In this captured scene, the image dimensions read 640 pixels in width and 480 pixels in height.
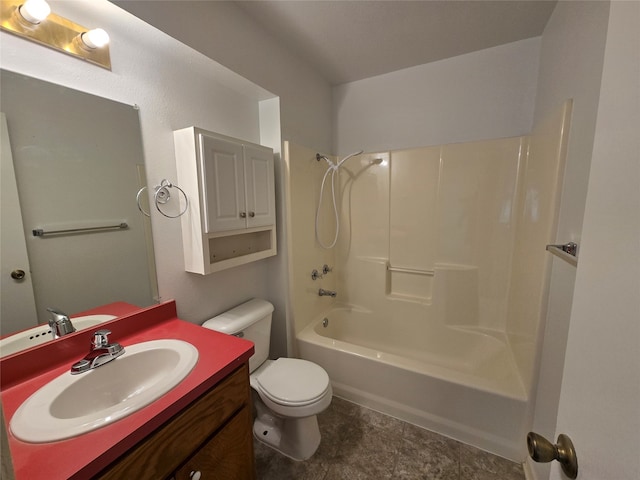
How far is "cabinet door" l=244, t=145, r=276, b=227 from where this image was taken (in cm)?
155

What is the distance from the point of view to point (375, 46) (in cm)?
182

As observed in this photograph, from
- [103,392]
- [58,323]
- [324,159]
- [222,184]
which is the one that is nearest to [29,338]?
[58,323]

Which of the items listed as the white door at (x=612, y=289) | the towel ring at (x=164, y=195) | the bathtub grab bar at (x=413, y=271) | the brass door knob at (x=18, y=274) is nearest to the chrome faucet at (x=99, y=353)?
the brass door knob at (x=18, y=274)

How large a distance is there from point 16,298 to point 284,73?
5.73ft

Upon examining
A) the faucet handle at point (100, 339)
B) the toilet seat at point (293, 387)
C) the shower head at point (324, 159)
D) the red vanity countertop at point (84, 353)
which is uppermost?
the shower head at point (324, 159)

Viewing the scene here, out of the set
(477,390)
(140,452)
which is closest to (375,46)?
(477,390)

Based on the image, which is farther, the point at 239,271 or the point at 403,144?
the point at 403,144

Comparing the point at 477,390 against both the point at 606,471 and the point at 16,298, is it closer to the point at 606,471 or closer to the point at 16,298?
the point at 606,471

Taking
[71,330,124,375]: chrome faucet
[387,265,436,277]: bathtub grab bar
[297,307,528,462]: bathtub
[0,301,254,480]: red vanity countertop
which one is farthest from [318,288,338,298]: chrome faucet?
[71,330,124,375]: chrome faucet

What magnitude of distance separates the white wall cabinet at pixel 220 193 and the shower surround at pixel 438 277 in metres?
0.28

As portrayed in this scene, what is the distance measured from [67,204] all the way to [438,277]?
7.50ft

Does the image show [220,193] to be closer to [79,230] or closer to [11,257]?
[79,230]

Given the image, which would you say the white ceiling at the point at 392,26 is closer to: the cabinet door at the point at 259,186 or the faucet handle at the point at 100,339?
the cabinet door at the point at 259,186

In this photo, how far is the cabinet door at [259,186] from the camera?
155cm
